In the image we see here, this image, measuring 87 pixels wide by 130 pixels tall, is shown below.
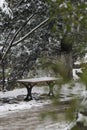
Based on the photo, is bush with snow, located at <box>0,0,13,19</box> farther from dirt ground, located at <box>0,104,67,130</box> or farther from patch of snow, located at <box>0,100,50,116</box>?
dirt ground, located at <box>0,104,67,130</box>

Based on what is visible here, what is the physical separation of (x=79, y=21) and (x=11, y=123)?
7776 mm

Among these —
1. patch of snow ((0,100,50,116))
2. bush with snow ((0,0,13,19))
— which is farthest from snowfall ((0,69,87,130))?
bush with snow ((0,0,13,19))

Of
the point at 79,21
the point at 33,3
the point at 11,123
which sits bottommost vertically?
the point at 11,123

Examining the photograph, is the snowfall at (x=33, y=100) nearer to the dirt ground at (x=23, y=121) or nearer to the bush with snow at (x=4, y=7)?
the dirt ground at (x=23, y=121)

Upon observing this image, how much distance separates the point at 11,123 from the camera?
9.90m

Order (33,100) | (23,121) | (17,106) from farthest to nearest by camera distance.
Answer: (33,100) < (17,106) < (23,121)

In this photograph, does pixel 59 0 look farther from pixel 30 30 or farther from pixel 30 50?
pixel 30 50

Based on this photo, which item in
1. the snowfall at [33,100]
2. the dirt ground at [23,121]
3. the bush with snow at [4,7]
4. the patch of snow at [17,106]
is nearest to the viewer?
the snowfall at [33,100]

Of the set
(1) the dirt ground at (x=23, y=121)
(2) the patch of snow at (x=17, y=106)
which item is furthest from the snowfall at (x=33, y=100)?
(1) the dirt ground at (x=23, y=121)

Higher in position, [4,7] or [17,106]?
[4,7]

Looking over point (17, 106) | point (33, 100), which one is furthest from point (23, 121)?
point (33, 100)

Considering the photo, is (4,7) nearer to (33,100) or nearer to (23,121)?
(33,100)

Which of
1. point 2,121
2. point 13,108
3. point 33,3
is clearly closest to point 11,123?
point 2,121

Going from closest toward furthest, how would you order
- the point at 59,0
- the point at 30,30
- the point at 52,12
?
1. the point at 59,0
2. the point at 52,12
3. the point at 30,30
